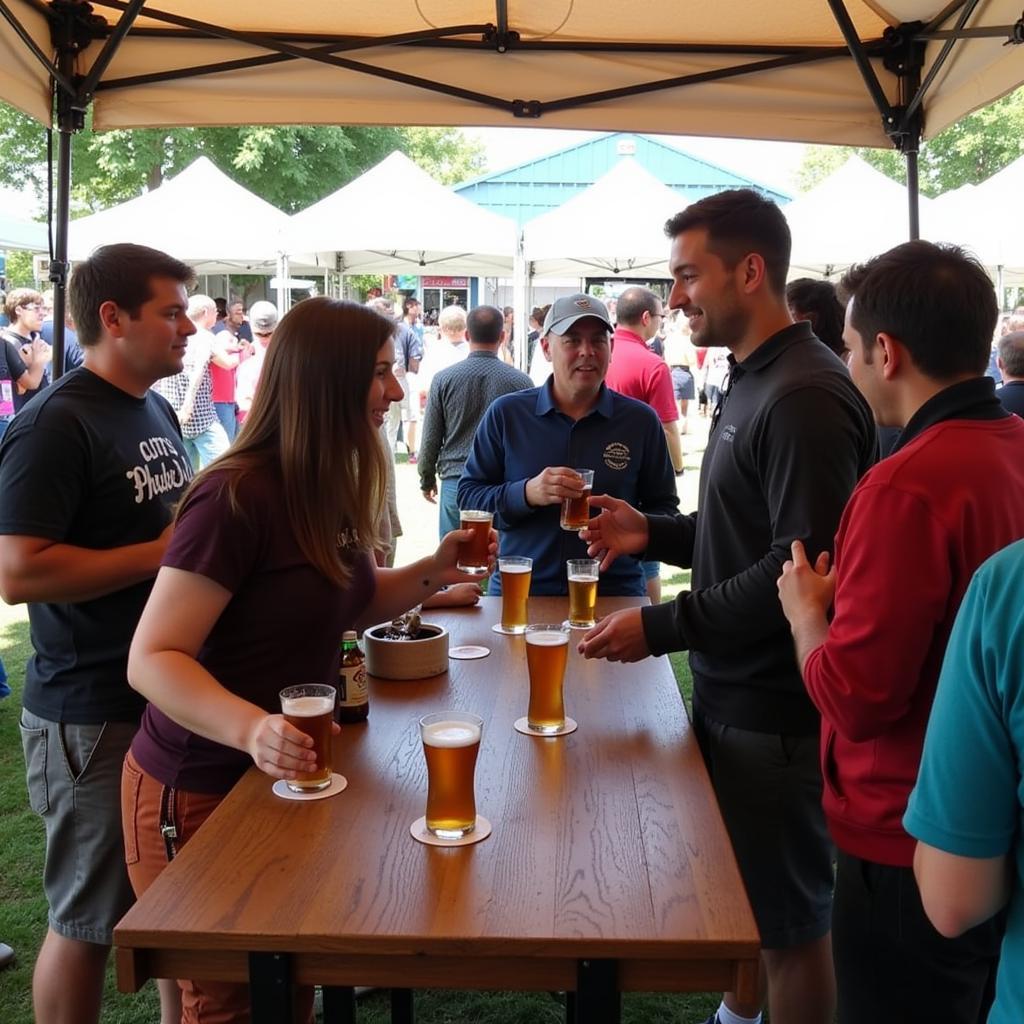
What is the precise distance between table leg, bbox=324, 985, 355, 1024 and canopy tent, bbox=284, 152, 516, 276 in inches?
343

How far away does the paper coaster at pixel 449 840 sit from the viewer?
5.02 ft

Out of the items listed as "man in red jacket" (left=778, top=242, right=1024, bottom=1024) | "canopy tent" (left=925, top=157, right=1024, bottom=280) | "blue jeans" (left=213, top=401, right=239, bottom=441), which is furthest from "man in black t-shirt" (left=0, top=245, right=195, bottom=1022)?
"canopy tent" (left=925, top=157, right=1024, bottom=280)

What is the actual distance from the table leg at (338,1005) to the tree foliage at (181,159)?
23917 millimetres

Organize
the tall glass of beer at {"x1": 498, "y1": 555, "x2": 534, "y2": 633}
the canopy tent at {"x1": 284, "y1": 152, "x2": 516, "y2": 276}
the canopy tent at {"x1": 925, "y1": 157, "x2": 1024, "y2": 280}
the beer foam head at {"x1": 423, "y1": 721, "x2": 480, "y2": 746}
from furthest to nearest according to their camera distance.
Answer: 1. the canopy tent at {"x1": 925, "y1": 157, "x2": 1024, "y2": 280}
2. the canopy tent at {"x1": 284, "y1": 152, "x2": 516, "y2": 276}
3. the tall glass of beer at {"x1": 498, "y1": 555, "x2": 534, "y2": 633}
4. the beer foam head at {"x1": 423, "y1": 721, "x2": 480, "y2": 746}

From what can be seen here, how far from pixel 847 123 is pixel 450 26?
148 cm

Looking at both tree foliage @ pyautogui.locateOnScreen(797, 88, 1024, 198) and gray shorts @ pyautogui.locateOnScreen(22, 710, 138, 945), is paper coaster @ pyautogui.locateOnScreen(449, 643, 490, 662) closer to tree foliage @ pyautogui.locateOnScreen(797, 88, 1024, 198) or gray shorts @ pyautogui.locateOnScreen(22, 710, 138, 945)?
gray shorts @ pyautogui.locateOnScreen(22, 710, 138, 945)

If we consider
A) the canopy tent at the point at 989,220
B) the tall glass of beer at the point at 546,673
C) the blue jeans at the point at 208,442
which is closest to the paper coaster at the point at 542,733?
the tall glass of beer at the point at 546,673

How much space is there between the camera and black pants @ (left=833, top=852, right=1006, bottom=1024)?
1665 millimetres

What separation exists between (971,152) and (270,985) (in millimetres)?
36742

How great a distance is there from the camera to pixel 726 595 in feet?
7.04

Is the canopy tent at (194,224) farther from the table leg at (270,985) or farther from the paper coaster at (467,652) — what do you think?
the table leg at (270,985)

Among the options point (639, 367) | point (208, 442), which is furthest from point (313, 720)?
point (208, 442)

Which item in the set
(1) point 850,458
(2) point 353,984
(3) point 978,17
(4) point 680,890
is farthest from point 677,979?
(3) point 978,17

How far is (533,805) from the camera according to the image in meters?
1.67
